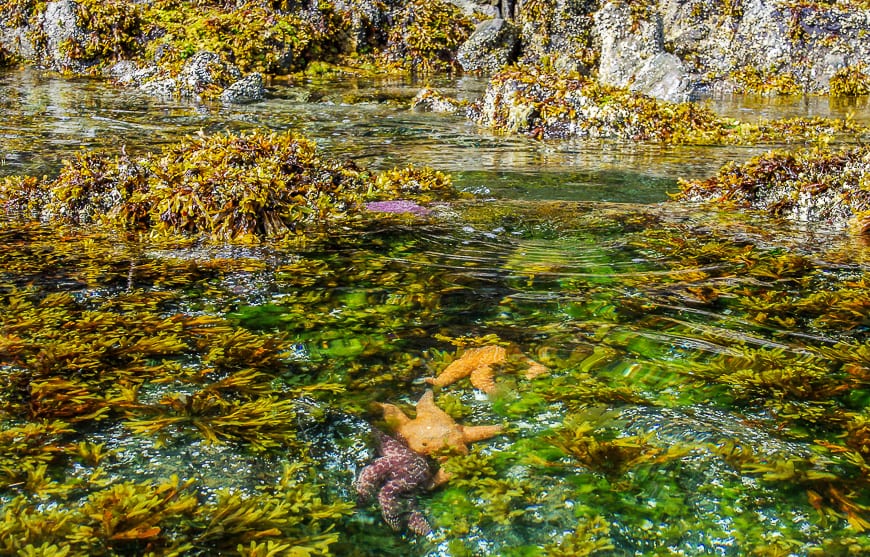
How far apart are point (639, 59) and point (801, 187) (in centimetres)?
923

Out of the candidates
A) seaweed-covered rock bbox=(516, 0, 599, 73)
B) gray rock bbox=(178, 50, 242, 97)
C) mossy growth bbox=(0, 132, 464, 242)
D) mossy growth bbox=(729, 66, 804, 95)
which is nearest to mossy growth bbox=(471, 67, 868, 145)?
mossy growth bbox=(0, 132, 464, 242)

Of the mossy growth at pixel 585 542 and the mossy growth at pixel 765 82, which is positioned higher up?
the mossy growth at pixel 765 82

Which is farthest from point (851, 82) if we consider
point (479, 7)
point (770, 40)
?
point (479, 7)

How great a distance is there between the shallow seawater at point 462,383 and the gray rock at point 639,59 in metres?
8.55

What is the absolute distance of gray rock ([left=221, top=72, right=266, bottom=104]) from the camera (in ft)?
49.7

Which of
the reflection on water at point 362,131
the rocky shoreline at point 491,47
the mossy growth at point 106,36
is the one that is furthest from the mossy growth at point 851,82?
the mossy growth at point 106,36

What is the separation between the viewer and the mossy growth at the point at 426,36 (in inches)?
819

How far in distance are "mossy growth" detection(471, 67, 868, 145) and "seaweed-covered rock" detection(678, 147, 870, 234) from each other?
3.69 meters

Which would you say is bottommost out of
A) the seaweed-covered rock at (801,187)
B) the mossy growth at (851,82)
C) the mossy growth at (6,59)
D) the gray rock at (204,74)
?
the seaweed-covered rock at (801,187)

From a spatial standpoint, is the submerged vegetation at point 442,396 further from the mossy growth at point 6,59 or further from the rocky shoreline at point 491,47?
the mossy growth at point 6,59

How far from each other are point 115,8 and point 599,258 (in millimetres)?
18891

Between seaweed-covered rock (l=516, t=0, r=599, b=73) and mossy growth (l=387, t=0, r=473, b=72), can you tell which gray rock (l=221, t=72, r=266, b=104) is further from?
seaweed-covered rock (l=516, t=0, r=599, b=73)

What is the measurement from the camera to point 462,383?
3.55 meters

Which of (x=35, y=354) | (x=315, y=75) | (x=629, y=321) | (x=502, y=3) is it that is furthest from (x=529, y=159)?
(x=502, y=3)
